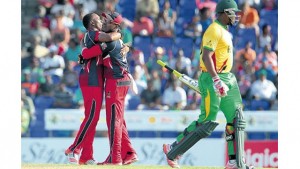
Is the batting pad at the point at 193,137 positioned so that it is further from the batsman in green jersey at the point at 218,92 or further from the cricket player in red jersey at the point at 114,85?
the cricket player in red jersey at the point at 114,85

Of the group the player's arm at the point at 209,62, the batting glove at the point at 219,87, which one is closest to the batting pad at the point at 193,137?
the batting glove at the point at 219,87

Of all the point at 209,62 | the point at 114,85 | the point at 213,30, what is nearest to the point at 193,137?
the point at 209,62

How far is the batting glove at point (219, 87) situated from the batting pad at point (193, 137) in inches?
18.3

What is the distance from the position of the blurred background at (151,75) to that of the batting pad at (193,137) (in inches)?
272

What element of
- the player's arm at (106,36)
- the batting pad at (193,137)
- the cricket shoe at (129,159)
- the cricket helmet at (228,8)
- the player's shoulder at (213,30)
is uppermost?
the cricket helmet at (228,8)

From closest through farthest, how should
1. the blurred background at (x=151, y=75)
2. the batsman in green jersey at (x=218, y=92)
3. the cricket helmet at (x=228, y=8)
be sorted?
the batsman in green jersey at (x=218, y=92) < the cricket helmet at (x=228, y=8) < the blurred background at (x=151, y=75)

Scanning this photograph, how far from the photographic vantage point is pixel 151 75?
22375 mm

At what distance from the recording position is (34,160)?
20.3 meters

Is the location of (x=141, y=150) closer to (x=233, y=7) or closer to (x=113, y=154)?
(x=113, y=154)

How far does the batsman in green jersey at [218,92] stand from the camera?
12.6m

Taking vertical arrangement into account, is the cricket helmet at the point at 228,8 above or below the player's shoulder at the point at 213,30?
above

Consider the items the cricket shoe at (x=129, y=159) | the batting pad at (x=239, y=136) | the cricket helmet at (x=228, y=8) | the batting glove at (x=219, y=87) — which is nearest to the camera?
the batting glove at (x=219, y=87)

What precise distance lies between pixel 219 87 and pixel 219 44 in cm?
63

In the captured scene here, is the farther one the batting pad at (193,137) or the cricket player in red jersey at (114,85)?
the cricket player in red jersey at (114,85)
